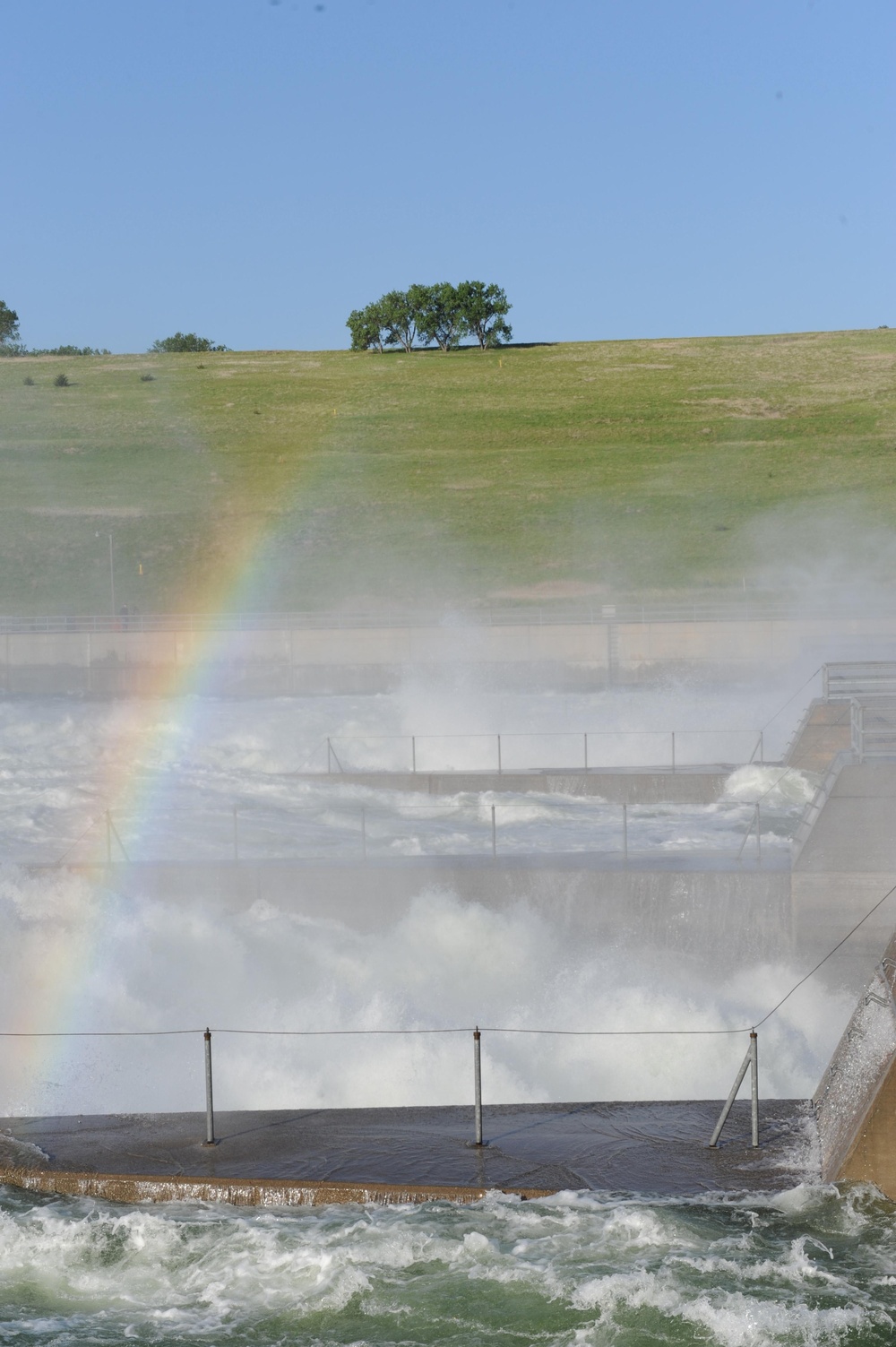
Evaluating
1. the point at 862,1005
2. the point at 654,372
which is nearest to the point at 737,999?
the point at 862,1005

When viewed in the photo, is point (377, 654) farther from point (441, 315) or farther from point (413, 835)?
point (441, 315)

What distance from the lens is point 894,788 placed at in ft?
56.5

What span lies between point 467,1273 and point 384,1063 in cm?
561

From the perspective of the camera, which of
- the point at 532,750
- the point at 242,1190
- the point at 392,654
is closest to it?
the point at 242,1190

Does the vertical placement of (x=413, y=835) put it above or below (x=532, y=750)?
below

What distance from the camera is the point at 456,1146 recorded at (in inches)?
429

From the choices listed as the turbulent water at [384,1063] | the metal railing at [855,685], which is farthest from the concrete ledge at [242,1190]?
the metal railing at [855,685]

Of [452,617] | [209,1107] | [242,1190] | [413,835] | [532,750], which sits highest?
[452,617]

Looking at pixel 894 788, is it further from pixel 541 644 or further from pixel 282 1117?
pixel 541 644

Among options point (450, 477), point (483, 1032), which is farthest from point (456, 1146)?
point (450, 477)

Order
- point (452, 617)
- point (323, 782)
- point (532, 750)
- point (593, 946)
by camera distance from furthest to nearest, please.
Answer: point (452, 617), point (532, 750), point (323, 782), point (593, 946)

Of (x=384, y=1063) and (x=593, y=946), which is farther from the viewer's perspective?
(x=593, y=946)

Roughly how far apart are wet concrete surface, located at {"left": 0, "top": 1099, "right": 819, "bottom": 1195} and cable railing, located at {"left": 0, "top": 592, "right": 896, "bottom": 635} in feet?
140

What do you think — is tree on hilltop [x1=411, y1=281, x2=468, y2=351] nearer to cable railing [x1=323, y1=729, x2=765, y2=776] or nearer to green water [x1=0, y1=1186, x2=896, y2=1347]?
cable railing [x1=323, y1=729, x2=765, y2=776]
